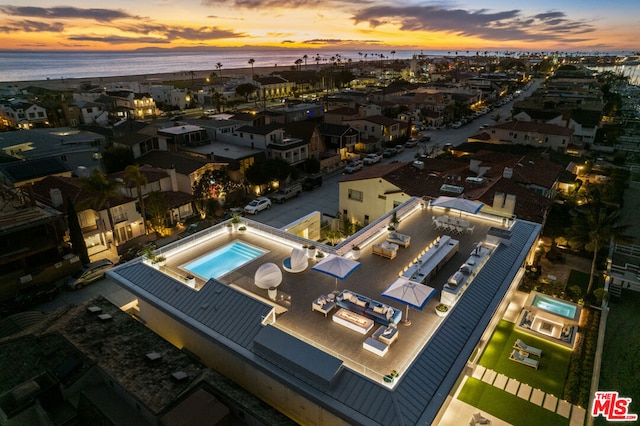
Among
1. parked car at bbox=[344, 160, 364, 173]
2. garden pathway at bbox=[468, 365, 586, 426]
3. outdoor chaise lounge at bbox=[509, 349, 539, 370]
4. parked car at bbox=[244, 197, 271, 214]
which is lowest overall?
garden pathway at bbox=[468, 365, 586, 426]

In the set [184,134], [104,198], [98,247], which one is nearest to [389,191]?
[104,198]

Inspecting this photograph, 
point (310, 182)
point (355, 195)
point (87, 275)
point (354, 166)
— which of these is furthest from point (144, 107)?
point (355, 195)

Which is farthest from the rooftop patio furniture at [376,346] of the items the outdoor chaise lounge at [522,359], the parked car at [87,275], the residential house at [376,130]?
the residential house at [376,130]

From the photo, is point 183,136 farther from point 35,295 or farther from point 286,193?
point 35,295

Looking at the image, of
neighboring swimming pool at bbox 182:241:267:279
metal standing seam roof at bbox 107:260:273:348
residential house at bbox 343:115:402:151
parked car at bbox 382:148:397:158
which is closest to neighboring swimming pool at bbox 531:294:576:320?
neighboring swimming pool at bbox 182:241:267:279

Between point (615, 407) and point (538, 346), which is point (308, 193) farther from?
point (615, 407)

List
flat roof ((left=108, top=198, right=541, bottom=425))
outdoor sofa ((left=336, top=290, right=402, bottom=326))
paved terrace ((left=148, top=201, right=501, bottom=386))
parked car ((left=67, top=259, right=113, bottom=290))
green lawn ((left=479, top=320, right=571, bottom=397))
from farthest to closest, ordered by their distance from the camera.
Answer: parked car ((left=67, top=259, right=113, bottom=290)), green lawn ((left=479, top=320, right=571, bottom=397)), outdoor sofa ((left=336, top=290, right=402, bottom=326)), paved terrace ((left=148, top=201, right=501, bottom=386)), flat roof ((left=108, top=198, right=541, bottom=425))

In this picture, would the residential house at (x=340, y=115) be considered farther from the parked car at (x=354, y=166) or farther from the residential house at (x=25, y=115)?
the residential house at (x=25, y=115)

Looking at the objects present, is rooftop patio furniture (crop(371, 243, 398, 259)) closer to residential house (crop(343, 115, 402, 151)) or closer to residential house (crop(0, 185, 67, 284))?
residential house (crop(0, 185, 67, 284))
